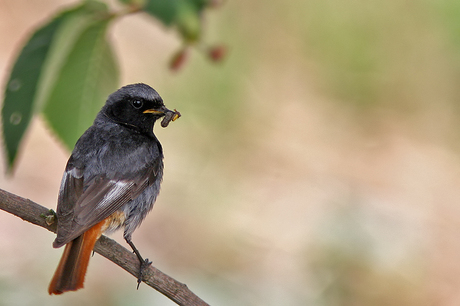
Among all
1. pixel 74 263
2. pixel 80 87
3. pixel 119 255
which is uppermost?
pixel 80 87

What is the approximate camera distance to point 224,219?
6.73m

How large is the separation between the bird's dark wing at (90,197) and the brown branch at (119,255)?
0.11 metres

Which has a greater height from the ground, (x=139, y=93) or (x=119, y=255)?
(x=139, y=93)

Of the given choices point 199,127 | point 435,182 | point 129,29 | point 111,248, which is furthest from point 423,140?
point 111,248

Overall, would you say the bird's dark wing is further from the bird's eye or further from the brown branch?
the bird's eye

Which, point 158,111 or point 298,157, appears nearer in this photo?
point 158,111

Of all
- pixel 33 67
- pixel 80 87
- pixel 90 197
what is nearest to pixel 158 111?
pixel 90 197

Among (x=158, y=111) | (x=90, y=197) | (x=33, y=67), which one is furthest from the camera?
(x=158, y=111)

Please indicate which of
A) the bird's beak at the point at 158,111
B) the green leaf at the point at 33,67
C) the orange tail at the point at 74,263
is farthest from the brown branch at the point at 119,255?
the bird's beak at the point at 158,111

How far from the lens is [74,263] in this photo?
2.79 meters

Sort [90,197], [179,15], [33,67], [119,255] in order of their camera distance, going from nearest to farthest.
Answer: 1. [179,15]
2. [33,67]
3. [119,255]
4. [90,197]

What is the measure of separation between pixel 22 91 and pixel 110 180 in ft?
4.65

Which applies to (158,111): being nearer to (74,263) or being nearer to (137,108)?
(137,108)

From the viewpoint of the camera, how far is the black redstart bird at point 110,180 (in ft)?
9.18
